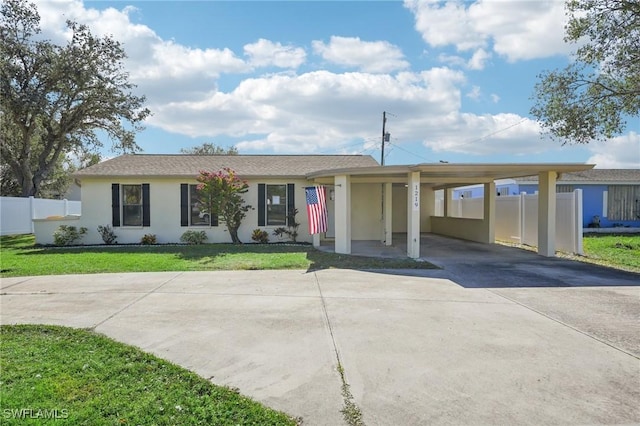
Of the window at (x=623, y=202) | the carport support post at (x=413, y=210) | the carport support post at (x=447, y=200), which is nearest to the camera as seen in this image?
the carport support post at (x=413, y=210)

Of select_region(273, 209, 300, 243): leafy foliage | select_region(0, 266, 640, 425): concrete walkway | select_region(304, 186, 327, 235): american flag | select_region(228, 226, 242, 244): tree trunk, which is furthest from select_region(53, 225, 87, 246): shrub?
select_region(304, 186, 327, 235): american flag

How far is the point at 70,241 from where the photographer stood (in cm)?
1487

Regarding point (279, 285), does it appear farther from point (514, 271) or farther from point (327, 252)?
point (514, 271)

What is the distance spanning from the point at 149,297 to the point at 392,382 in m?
4.91

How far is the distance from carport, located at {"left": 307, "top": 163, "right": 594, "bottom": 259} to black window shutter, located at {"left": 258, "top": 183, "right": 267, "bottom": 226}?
6.41 feet

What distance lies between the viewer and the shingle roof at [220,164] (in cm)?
1529

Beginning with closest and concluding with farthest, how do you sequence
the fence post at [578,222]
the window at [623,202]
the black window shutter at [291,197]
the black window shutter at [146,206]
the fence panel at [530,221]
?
the fence post at [578,222] → the fence panel at [530,221] → the black window shutter at [146,206] → the black window shutter at [291,197] → the window at [623,202]

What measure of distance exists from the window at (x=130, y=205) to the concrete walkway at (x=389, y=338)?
6.75 m

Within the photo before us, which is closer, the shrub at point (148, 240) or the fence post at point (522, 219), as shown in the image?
the fence post at point (522, 219)

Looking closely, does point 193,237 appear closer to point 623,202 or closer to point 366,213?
point 366,213

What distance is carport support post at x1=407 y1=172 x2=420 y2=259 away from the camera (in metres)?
11.1

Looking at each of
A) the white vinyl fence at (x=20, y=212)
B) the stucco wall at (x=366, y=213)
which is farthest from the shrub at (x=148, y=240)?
the white vinyl fence at (x=20, y=212)

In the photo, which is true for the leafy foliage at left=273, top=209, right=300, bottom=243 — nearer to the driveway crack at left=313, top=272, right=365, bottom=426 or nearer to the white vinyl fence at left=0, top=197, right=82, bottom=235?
the driveway crack at left=313, top=272, right=365, bottom=426

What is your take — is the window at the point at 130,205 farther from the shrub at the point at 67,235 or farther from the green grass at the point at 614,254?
the green grass at the point at 614,254
